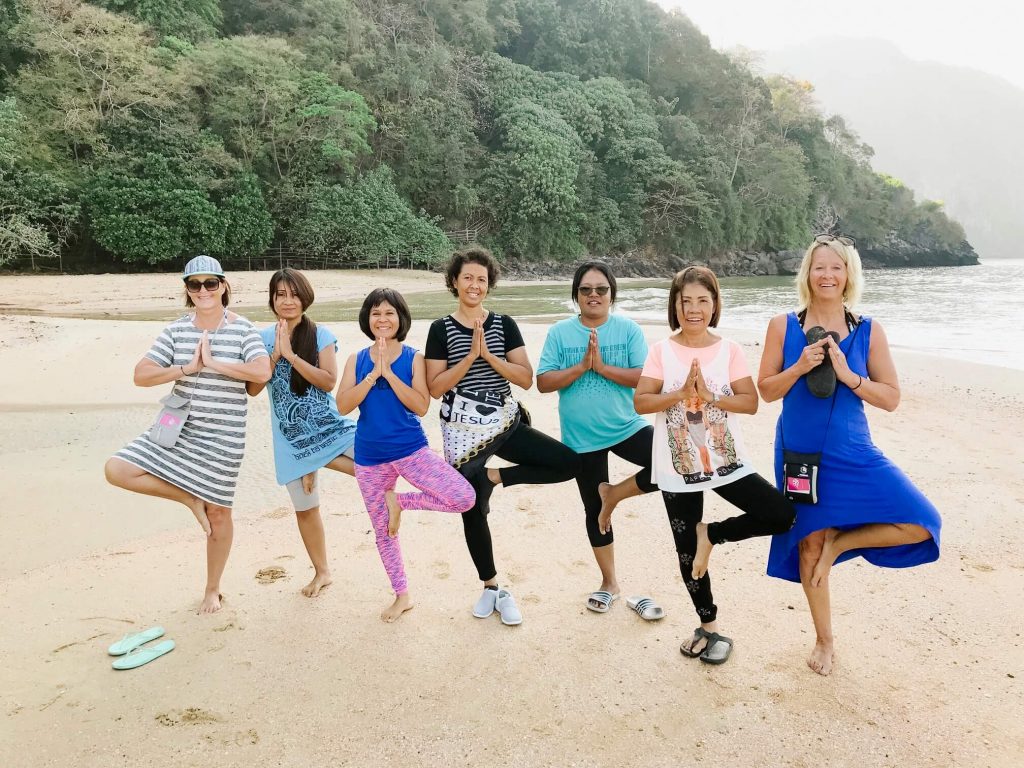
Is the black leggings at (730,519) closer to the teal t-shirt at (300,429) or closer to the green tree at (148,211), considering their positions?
the teal t-shirt at (300,429)

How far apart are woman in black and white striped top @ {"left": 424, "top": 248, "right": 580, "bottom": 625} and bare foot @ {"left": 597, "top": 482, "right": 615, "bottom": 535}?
18cm

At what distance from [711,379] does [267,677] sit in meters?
2.28

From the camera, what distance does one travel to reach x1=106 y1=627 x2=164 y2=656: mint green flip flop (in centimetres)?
273

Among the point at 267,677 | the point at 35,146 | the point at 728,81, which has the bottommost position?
the point at 267,677

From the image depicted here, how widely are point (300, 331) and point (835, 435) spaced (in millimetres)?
2558

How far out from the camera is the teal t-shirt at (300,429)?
315 centimetres

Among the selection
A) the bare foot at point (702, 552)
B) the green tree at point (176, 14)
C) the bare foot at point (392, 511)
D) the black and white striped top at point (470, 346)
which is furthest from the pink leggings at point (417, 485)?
the green tree at point (176, 14)

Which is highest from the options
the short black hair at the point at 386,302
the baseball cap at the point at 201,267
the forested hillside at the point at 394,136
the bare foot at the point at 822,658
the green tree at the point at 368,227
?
the forested hillside at the point at 394,136

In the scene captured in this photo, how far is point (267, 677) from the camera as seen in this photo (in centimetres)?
261

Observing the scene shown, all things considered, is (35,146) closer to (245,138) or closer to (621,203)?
(245,138)

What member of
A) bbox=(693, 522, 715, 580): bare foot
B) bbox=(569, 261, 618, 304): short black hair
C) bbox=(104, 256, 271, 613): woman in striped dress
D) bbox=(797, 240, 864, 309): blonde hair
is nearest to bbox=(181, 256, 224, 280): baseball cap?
bbox=(104, 256, 271, 613): woman in striped dress

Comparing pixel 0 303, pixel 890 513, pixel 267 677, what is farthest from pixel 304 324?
pixel 0 303

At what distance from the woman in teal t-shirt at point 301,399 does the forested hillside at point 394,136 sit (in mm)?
22892

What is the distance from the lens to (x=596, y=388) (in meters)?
3.07
